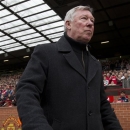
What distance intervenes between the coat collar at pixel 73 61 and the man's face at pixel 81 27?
0.09 m

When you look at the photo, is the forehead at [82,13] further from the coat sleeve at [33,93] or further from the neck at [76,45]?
the coat sleeve at [33,93]

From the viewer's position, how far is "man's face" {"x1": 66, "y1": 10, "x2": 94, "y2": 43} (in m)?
1.71

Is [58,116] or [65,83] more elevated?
[65,83]

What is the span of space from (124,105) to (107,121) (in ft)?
18.9

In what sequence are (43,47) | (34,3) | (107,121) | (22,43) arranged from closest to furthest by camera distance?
(43,47) < (107,121) < (34,3) < (22,43)

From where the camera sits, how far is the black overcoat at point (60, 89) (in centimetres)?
137

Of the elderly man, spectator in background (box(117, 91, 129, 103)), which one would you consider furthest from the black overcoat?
spectator in background (box(117, 91, 129, 103))

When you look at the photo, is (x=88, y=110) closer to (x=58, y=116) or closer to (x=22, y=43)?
(x=58, y=116)

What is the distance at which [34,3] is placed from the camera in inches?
456

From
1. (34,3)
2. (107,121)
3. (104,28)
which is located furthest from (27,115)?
(104,28)

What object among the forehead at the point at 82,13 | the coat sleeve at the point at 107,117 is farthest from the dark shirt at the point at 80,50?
the coat sleeve at the point at 107,117

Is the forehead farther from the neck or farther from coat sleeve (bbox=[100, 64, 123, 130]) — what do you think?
coat sleeve (bbox=[100, 64, 123, 130])

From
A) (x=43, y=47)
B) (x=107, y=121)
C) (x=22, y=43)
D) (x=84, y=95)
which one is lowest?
(x=107, y=121)

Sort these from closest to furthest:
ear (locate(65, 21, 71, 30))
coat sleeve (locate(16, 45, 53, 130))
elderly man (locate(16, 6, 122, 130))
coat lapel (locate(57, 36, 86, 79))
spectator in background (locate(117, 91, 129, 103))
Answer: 1. coat sleeve (locate(16, 45, 53, 130))
2. elderly man (locate(16, 6, 122, 130))
3. coat lapel (locate(57, 36, 86, 79))
4. ear (locate(65, 21, 71, 30))
5. spectator in background (locate(117, 91, 129, 103))
